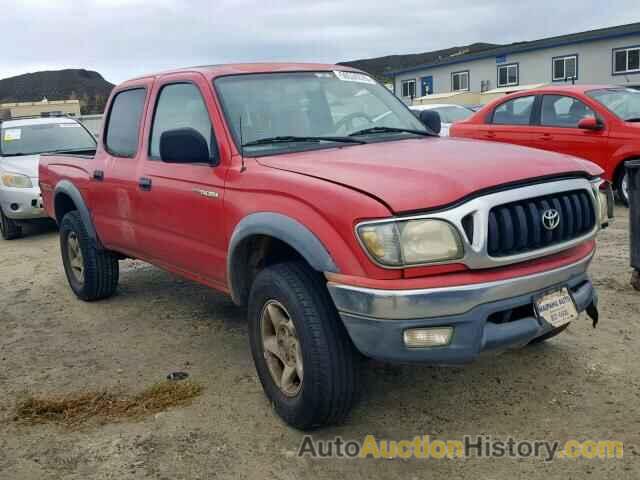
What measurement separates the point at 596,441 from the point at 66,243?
15.8ft

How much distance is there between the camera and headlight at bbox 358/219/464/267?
3025 mm

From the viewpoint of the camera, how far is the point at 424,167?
3.38m

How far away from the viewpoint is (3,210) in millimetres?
10031

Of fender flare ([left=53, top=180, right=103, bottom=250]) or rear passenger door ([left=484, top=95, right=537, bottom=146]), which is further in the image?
rear passenger door ([left=484, top=95, right=537, bottom=146])

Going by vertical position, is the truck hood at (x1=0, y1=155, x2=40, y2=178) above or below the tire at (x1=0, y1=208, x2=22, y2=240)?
above

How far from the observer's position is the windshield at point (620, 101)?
9320mm

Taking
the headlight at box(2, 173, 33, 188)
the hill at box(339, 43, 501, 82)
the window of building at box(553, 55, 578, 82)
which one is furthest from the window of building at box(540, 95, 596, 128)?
the hill at box(339, 43, 501, 82)

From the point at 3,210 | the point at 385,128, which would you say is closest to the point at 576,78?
the point at 3,210

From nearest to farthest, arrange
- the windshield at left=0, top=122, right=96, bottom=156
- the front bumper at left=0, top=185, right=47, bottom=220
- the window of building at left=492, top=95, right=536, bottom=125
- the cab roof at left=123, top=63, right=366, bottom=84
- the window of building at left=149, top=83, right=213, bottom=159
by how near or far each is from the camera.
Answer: the window of building at left=149, top=83, right=213, bottom=159, the cab roof at left=123, top=63, right=366, bottom=84, the front bumper at left=0, top=185, right=47, bottom=220, the window of building at left=492, top=95, right=536, bottom=125, the windshield at left=0, top=122, right=96, bottom=156

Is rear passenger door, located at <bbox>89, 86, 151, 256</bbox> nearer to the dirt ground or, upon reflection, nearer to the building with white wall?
the dirt ground

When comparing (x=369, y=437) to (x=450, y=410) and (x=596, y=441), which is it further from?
(x=596, y=441)

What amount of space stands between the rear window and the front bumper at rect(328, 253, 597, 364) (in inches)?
105

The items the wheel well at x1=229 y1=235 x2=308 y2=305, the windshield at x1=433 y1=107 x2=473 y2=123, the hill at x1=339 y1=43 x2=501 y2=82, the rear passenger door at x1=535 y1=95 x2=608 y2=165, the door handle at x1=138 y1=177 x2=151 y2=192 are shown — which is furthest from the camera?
the hill at x1=339 y1=43 x2=501 y2=82

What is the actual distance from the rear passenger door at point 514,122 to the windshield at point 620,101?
2.91 ft
